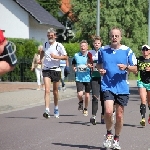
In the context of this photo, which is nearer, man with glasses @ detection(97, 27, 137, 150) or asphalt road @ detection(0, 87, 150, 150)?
man with glasses @ detection(97, 27, 137, 150)

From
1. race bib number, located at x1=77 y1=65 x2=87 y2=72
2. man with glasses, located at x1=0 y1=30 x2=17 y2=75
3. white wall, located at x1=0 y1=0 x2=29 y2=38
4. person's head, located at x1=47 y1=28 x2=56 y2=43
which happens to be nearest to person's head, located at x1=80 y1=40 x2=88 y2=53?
race bib number, located at x1=77 y1=65 x2=87 y2=72

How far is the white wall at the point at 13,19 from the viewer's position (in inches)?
1606

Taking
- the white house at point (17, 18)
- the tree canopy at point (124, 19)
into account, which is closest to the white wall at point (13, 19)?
the white house at point (17, 18)

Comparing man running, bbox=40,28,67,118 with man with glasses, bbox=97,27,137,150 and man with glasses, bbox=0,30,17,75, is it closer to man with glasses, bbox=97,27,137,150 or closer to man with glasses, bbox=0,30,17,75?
man with glasses, bbox=97,27,137,150

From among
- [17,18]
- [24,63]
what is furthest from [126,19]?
[24,63]

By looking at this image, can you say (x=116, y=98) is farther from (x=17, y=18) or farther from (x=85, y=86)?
(x=17, y=18)

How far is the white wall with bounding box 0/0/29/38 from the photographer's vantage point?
1606 inches

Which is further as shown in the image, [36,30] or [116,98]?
[36,30]

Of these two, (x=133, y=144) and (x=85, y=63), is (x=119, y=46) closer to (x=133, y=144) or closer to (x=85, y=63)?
(x=133, y=144)

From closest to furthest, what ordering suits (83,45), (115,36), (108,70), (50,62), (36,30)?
(115,36), (108,70), (50,62), (83,45), (36,30)

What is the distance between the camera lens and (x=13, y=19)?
4125 cm

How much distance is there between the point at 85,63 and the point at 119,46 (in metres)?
5.15

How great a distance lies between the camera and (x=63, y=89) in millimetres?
25734

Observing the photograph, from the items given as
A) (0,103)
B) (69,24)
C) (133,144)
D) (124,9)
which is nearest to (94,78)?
(133,144)
